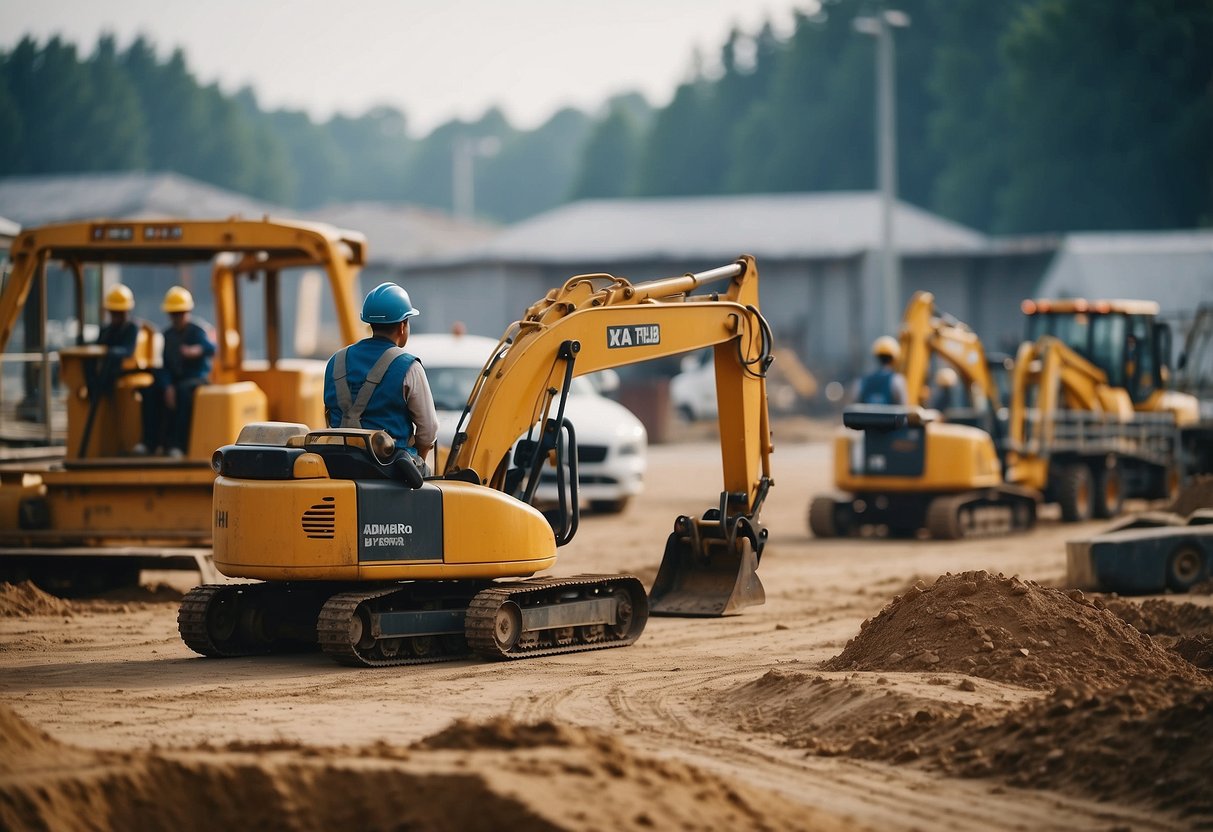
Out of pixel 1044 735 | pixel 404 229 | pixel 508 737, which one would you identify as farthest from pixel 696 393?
pixel 508 737

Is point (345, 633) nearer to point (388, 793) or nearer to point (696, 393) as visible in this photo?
point (388, 793)

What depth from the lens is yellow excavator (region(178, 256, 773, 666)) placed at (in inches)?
396

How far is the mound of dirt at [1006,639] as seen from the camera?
31.7 feet

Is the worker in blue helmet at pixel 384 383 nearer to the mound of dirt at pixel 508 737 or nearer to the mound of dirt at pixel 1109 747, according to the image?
the mound of dirt at pixel 508 737

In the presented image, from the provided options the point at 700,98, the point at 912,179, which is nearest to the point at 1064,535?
the point at 912,179

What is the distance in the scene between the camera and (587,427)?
19875 mm

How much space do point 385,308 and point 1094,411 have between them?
14.1 m

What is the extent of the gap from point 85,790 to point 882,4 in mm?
80780

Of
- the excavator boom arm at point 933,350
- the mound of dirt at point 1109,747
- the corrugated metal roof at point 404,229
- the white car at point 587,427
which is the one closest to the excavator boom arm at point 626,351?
the mound of dirt at point 1109,747

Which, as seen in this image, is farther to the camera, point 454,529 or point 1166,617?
point 1166,617

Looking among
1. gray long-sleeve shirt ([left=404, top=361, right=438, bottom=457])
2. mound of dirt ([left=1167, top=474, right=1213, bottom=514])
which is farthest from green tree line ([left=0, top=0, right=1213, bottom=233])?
gray long-sleeve shirt ([left=404, top=361, right=438, bottom=457])

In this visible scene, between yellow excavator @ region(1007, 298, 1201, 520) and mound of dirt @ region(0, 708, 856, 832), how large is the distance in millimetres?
14820

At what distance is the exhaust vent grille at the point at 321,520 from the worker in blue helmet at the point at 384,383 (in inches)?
23.7

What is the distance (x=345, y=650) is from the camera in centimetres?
1018
